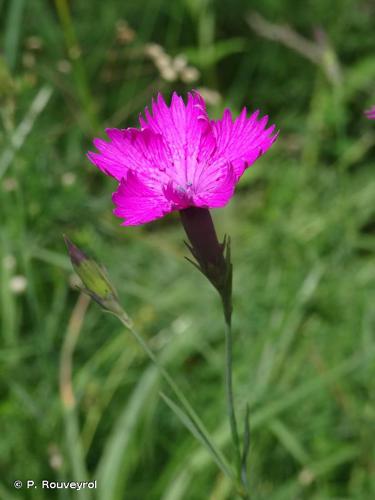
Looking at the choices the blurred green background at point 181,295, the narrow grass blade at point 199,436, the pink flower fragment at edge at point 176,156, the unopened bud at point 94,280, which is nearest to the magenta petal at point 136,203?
the pink flower fragment at edge at point 176,156

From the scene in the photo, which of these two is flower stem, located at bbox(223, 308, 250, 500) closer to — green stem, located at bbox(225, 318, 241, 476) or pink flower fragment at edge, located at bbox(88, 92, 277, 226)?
green stem, located at bbox(225, 318, 241, 476)

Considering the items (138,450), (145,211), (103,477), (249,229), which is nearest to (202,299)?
(249,229)

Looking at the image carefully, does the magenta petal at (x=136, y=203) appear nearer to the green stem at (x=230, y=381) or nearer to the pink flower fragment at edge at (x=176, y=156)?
the pink flower fragment at edge at (x=176, y=156)

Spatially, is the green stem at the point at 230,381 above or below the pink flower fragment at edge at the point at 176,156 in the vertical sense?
below

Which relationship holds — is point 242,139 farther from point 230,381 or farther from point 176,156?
point 230,381

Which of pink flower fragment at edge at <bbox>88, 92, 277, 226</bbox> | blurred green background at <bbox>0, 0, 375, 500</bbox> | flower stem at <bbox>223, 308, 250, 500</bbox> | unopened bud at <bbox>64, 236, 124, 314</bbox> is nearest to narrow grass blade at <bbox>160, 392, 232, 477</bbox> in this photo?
flower stem at <bbox>223, 308, 250, 500</bbox>

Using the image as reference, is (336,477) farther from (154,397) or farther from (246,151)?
(246,151)
